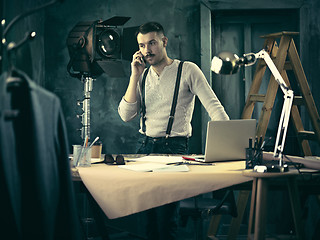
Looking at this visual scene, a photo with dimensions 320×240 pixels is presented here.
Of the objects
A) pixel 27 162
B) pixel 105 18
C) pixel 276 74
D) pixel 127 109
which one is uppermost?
pixel 105 18

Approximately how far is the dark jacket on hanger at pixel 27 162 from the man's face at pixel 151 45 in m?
1.85

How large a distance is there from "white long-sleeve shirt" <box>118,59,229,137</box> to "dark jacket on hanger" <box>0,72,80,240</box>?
1841 millimetres

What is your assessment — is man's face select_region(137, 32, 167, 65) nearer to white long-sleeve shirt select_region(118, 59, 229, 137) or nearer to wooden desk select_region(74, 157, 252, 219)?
white long-sleeve shirt select_region(118, 59, 229, 137)

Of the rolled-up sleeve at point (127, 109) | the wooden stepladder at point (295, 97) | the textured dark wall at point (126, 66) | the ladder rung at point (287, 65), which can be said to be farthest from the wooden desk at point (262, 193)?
the textured dark wall at point (126, 66)

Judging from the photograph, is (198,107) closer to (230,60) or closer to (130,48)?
(130,48)

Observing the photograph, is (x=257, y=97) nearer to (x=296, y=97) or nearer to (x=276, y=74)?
(x=296, y=97)

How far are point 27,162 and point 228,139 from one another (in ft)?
4.57

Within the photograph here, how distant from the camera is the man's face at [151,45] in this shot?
122 inches

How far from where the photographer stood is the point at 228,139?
241 cm

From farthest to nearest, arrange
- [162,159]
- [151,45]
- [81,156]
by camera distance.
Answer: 1. [151,45]
2. [162,159]
3. [81,156]

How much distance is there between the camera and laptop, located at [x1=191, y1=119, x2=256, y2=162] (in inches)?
92.5

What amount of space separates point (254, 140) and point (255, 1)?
6.17ft

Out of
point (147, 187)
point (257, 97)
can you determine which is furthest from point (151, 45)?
point (147, 187)

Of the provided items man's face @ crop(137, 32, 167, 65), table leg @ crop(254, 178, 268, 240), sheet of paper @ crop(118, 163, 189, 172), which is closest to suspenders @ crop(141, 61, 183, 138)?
man's face @ crop(137, 32, 167, 65)
